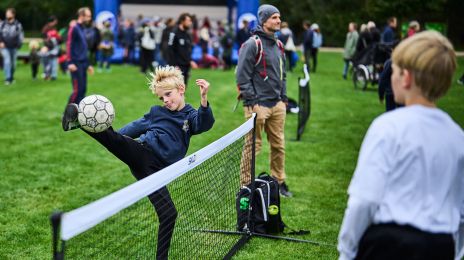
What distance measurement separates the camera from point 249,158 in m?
6.45

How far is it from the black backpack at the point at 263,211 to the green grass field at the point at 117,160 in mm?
193

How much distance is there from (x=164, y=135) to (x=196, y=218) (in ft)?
4.83

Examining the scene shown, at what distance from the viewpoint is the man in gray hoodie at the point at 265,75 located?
722cm

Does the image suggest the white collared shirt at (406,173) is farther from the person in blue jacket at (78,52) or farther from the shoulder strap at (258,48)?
the person in blue jacket at (78,52)

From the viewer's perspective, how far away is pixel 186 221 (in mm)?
6312

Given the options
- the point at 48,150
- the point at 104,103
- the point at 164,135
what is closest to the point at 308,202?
the point at 164,135

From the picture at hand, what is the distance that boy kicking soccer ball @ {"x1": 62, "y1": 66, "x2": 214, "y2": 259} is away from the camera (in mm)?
4852

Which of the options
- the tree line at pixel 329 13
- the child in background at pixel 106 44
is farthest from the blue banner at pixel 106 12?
the tree line at pixel 329 13

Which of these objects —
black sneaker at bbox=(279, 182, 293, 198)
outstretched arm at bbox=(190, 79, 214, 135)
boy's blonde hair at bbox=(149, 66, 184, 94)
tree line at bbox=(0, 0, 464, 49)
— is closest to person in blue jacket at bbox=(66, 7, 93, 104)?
black sneaker at bbox=(279, 182, 293, 198)

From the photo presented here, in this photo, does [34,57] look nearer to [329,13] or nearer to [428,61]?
[428,61]

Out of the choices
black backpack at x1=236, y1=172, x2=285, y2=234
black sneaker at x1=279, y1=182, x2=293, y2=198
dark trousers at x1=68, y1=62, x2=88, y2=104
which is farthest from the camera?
dark trousers at x1=68, y1=62, x2=88, y2=104

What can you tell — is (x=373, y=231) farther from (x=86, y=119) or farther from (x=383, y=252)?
(x=86, y=119)

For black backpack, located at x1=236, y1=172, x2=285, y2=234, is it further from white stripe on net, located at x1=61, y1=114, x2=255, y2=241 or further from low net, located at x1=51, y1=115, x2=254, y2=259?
white stripe on net, located at x1=61, y1=114, x2=255, y2=241

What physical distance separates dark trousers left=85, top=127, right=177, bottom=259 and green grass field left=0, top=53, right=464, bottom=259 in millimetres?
1117
